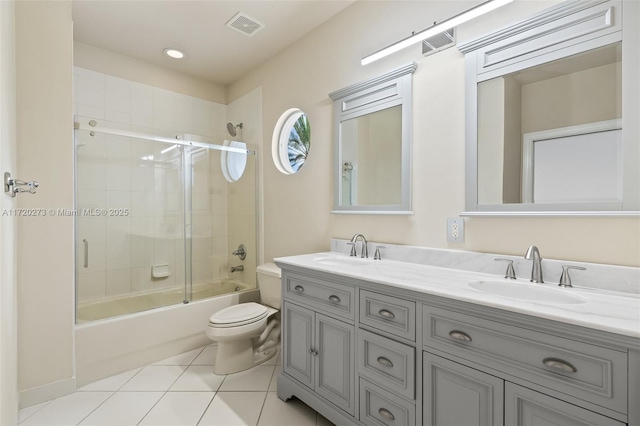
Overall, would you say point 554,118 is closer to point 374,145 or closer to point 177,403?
point 374,145

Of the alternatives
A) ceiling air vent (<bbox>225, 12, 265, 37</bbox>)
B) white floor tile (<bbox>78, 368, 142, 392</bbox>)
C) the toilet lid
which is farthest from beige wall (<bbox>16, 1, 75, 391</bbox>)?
ceiling air vent (<bbox>225, 12, 265, 37</bbox>)

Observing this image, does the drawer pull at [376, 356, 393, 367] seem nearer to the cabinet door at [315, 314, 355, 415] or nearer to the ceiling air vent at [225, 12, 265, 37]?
the cabinet door at [315, 314, 355, 415]

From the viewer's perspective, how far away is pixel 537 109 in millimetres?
1348

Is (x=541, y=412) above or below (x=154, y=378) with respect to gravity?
above

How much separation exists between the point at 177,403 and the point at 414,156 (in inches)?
79.9

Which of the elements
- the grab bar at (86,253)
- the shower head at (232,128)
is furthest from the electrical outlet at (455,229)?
the grab bar at (86,253)

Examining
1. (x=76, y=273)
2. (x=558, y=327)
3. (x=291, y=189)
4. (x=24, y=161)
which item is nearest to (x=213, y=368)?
(x=76, y=273)

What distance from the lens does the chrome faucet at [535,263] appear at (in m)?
1.25

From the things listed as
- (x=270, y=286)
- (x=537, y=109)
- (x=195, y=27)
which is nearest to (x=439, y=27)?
(x=537, y=109)

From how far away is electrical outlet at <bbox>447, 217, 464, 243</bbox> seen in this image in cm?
157

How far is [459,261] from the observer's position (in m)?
1.55

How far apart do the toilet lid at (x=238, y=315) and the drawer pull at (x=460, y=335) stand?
4.85 feet

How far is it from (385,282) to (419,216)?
2.14ft

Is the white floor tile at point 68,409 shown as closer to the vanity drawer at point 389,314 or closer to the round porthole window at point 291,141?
the vanity drawer at point 389,314
